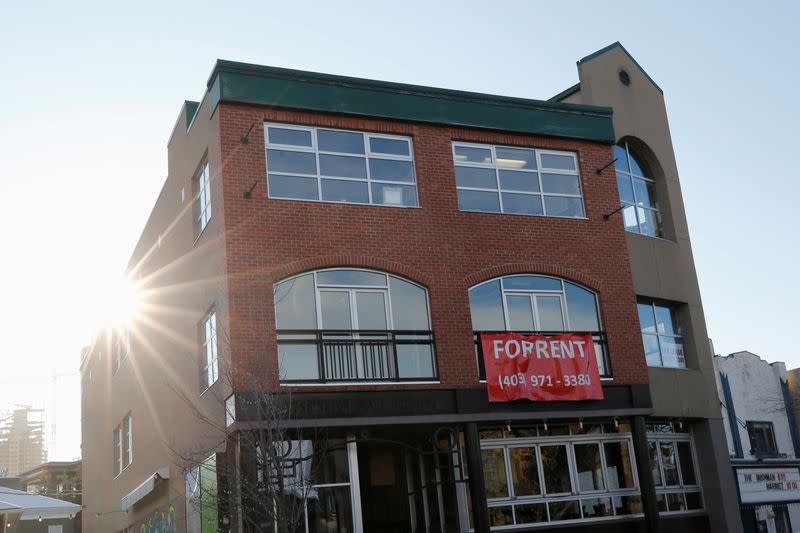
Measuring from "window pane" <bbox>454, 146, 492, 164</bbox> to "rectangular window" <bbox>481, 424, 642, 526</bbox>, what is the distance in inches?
239

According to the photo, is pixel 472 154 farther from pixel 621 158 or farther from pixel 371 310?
pixel 621 158

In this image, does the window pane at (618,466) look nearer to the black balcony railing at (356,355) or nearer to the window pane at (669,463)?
the window pane at (669,463)

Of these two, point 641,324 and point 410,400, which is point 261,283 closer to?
point 410,400

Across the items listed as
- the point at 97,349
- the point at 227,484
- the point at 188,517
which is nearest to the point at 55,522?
the point at 97,349

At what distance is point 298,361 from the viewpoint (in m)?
18.5

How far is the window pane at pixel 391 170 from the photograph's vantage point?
20656 millimetres

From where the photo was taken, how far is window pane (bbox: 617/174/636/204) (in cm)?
2456

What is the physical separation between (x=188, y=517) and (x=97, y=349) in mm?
18679

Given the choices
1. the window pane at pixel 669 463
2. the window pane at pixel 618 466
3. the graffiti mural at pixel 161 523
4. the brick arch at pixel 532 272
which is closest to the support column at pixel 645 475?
the window pane at pixel 618 466

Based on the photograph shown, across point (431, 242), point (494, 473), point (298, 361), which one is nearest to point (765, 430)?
point (494, 473)

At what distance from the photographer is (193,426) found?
21.4 m

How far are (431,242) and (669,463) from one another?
27.5ft

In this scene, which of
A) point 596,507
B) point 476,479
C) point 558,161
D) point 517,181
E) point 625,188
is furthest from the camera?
point 625,188

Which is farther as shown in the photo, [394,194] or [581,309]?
[581,309]
